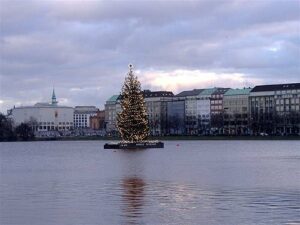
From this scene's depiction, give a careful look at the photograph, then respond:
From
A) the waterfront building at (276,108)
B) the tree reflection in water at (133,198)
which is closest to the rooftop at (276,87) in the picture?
the waterfront building at (276,108)

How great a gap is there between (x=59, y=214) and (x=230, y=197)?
6.09 m

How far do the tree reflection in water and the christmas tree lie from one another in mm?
40934

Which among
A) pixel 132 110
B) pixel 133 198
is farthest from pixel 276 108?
pixel 133 198

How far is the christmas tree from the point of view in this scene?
72188mm

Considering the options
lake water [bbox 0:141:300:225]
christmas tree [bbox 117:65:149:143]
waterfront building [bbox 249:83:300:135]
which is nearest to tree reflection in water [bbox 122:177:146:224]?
lake water [bbox 0:141:300:225]

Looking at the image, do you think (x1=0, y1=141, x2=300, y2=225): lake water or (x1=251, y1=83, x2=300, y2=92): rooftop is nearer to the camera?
(x1=0, y1=141, x2=300, y2=225): lake water

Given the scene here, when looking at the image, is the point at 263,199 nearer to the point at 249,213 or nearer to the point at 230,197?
the point at 230,197

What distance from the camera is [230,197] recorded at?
2241cm

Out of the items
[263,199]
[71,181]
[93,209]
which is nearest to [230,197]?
[263,199]

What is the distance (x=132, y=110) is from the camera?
7231cm

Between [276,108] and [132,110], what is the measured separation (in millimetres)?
118277

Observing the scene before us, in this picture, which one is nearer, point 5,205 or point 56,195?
Result: point 5,205

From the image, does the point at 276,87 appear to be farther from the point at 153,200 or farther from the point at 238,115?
the point at 153,200

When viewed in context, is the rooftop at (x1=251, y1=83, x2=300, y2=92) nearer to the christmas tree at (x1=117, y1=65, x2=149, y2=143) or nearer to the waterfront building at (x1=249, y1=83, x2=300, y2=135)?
the waterfront building at (x1=249, y1=83, x2=300, y2=135)
